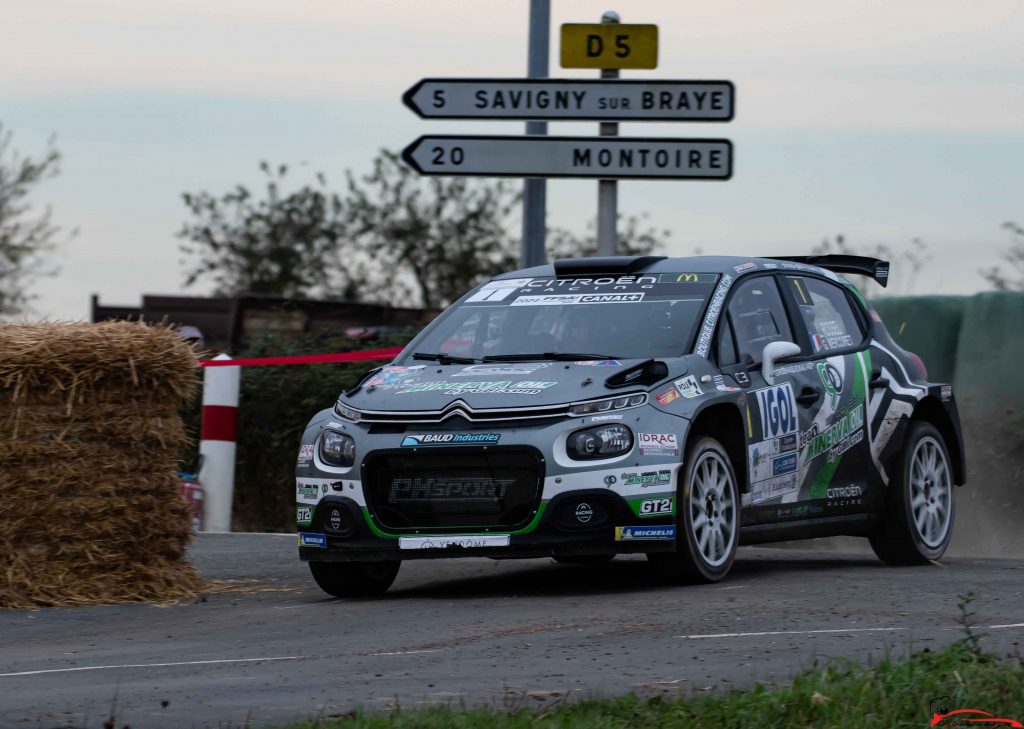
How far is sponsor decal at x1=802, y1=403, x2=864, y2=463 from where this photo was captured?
33.6 feet

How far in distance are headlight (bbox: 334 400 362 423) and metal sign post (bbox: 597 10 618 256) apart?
5036 millimetres

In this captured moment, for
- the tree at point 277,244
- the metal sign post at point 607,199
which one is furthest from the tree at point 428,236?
the metal sign post at point 607,199

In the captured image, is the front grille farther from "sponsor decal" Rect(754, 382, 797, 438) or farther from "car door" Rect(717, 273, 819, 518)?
"sponsor decal" Rect(754, 382, 797, 438)

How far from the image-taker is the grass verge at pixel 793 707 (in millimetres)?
5484

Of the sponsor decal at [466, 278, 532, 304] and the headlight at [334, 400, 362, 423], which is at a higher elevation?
the sponsor decal at [466, 278, 532, 304]

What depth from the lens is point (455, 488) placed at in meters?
9.00

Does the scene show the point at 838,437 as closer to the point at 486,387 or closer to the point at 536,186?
the point at 486,387

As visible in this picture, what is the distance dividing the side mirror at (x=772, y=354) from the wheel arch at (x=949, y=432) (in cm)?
157

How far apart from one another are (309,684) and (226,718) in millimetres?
717

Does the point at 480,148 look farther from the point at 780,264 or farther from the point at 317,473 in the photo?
the point at 317,473

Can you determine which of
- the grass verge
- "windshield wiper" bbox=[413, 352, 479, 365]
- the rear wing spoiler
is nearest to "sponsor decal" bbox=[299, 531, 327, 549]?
"windshield wiper" bbox=[413, 352, 479, 365]

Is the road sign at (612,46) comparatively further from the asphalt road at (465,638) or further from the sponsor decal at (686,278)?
the asphalt road at (465,638)

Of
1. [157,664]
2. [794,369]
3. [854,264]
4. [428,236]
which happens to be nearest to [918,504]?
[794,369]

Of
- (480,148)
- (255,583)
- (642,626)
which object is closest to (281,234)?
(480,148)
